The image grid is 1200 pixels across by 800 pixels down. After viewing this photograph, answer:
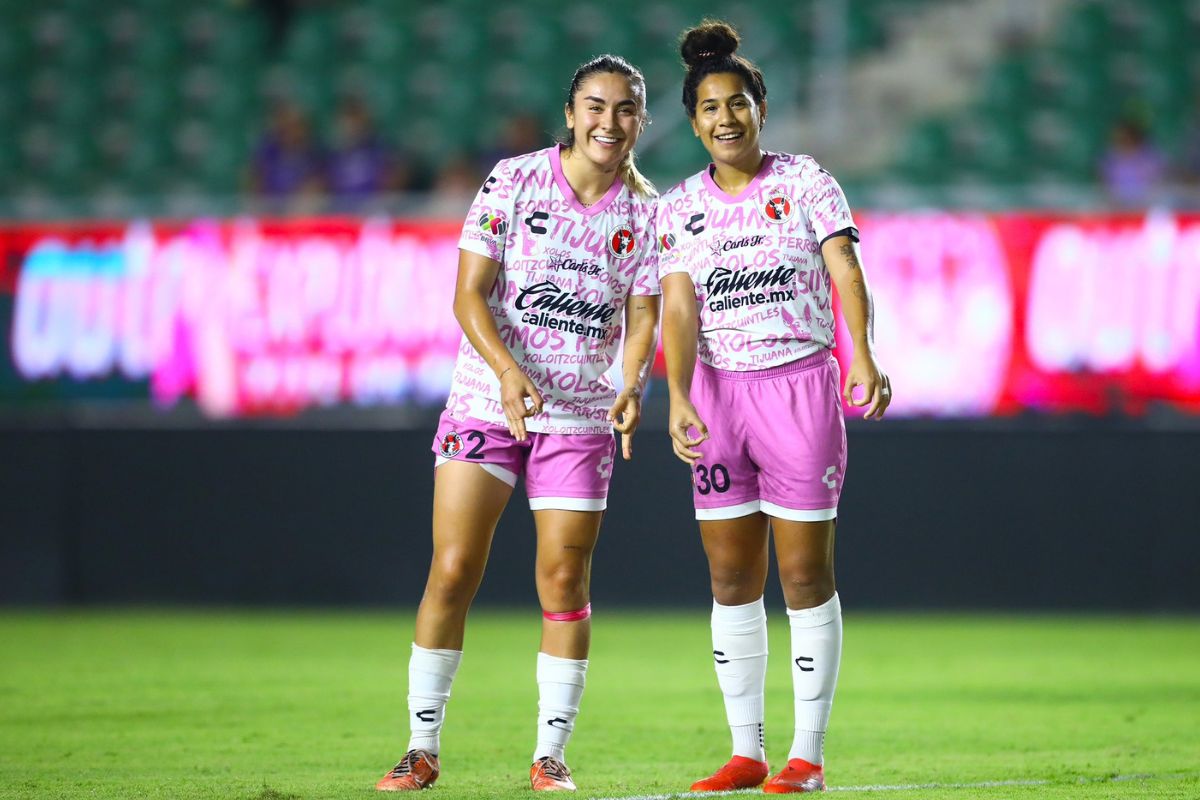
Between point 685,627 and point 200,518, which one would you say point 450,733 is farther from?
point 200,518

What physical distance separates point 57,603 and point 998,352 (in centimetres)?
606

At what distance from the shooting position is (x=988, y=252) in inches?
373

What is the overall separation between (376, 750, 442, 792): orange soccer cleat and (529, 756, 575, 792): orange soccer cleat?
0.27 metres

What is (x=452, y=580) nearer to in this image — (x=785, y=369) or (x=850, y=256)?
(x=785, y=369)

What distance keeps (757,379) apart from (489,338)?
0.74m

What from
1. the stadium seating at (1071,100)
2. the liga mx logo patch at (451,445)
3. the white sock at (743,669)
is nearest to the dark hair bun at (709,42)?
the liga mx logo patch at (451,445)

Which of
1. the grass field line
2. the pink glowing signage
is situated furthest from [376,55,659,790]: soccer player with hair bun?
the pink glowing signage

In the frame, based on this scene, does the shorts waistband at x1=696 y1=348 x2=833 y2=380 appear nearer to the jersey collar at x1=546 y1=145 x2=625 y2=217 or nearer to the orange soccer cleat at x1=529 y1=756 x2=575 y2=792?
the jersey collar at x1=546 y1=145 x2=625 y2=217

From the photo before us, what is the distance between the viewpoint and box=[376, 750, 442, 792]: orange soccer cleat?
4293 mm

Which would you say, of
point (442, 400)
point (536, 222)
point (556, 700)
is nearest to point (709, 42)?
point (536, 222)

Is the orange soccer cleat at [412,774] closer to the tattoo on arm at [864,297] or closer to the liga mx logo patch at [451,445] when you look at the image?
the liga mx logo patch at [451,445]

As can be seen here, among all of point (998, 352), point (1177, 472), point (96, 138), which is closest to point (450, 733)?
point (998, 352)

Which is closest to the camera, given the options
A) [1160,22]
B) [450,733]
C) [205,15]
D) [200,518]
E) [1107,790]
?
[1107,790]

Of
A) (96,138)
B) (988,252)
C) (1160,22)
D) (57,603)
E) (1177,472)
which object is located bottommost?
(57,603)
